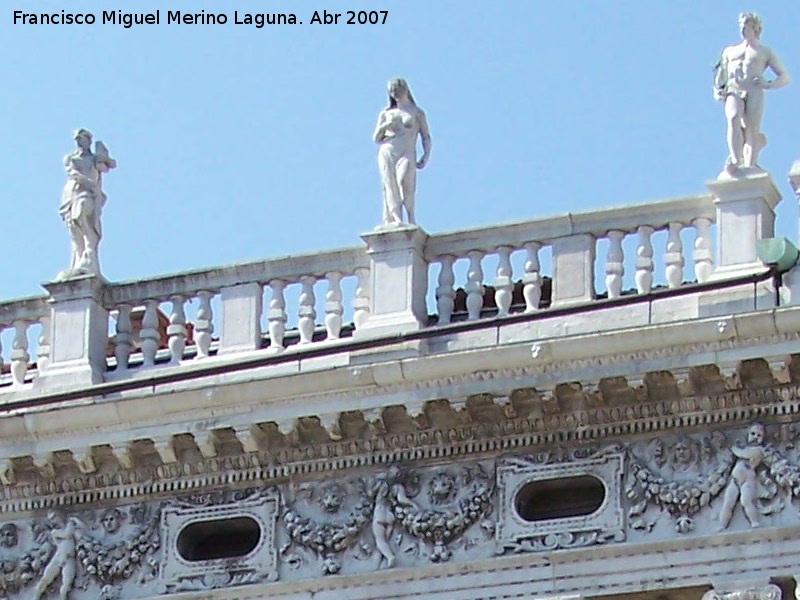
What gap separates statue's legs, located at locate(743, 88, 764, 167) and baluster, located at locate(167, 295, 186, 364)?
4.44m

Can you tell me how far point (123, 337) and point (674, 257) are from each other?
14.4 ft

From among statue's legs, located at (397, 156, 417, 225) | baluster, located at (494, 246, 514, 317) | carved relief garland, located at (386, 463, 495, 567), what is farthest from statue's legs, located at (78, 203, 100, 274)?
carved relief garland, located at (386, 463, 495, 567)

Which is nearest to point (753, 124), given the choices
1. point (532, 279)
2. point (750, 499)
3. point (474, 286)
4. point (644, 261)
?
point (644, 261)

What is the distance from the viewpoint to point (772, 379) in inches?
936

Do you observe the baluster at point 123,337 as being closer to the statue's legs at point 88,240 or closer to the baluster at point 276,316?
the statue's legs at point 88,240

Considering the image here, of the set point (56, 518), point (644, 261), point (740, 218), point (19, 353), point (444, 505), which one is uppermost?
point (740, 218)

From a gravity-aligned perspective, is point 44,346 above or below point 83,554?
above

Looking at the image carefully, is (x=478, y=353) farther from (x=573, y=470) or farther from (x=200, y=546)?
(x=200, y=546)

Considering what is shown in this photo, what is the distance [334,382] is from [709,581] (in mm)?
3040

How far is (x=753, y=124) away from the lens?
81.8ft

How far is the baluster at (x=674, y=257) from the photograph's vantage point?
24.7 m

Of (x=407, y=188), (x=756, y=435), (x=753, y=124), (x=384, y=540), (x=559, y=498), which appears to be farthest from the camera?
(x=407, y=188)

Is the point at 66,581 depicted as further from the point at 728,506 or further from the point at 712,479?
the point at 728,506

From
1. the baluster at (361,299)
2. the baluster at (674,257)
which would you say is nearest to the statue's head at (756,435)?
the baluster at (674,257)
